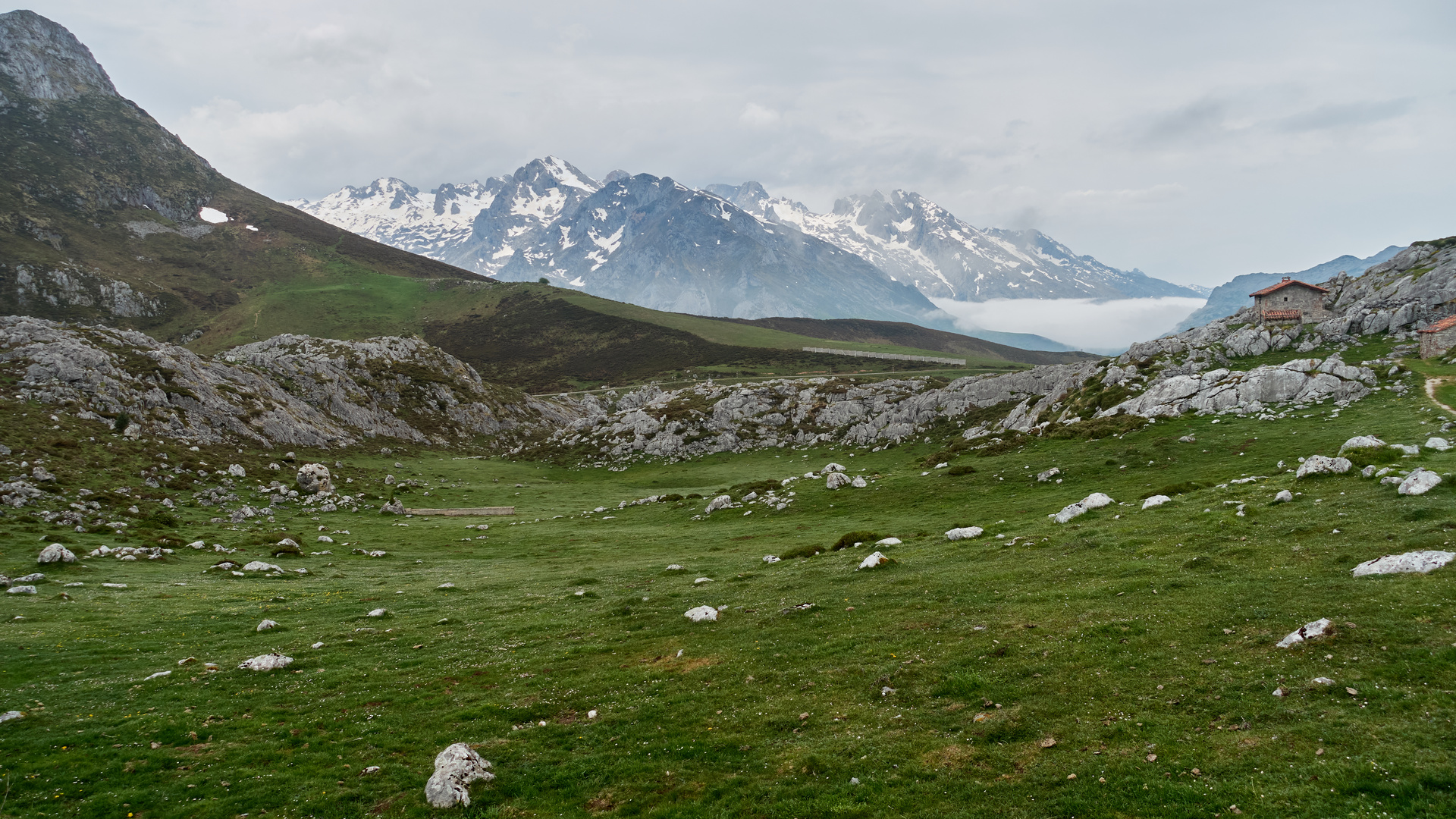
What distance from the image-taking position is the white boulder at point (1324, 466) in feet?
106

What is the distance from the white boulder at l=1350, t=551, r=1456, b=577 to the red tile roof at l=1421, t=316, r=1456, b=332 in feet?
230

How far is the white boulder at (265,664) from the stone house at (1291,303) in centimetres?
12006

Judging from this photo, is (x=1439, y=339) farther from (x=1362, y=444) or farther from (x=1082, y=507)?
(x=1082, y=507)

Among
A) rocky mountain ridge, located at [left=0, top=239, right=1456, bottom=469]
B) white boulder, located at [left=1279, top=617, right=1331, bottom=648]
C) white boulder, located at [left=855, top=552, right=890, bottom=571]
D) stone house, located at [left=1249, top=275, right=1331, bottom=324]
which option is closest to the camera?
white boulder, located at [left=1279, top=617, right=1331, bottom=648]

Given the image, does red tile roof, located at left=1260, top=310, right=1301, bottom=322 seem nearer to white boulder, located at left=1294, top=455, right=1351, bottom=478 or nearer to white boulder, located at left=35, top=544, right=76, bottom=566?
white boulder, located at left=1294, top=455, right=1351, bottom=478

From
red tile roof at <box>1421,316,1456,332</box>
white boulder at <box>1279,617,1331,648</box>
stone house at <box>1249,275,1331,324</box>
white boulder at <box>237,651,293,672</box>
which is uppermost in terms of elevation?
stone house at <box>1249,275,1331,324</box>

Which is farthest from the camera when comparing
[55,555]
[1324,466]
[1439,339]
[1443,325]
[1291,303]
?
[1291,303]

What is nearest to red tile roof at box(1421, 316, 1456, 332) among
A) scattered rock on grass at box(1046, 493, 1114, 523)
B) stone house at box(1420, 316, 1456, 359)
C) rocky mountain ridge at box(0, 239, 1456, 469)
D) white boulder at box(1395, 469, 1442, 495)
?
stone house at box(1420, 316, 1456, 359)

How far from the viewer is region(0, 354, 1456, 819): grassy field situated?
13211 mm

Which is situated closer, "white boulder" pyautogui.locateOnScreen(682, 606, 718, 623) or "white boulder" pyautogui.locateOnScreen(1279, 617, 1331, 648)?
"white boulder" pyautogui.locateOnScreen(1279, 617, 1331, 648)

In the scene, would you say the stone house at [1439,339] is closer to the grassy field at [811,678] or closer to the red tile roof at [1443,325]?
the red tile roof at [1443,325]

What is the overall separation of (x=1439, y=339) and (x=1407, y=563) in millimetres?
71306

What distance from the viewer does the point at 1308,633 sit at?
54.0ft

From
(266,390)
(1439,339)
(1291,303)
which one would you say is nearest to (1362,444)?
(1439,339)
